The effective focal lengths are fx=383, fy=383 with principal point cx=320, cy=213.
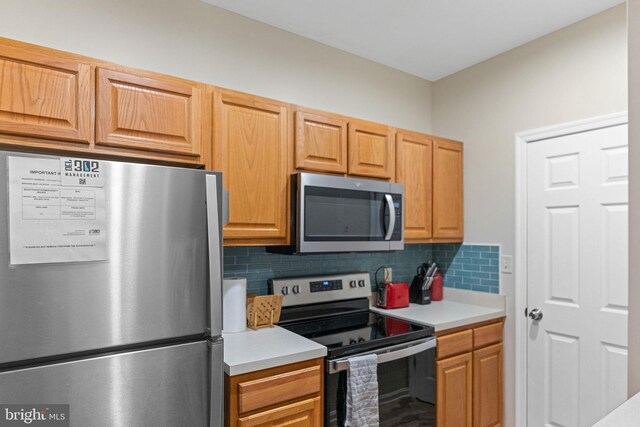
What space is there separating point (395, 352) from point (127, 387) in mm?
1224

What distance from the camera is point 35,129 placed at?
1.35 m

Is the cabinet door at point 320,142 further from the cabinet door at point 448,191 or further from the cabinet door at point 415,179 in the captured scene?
the cabinet door at point 448,191

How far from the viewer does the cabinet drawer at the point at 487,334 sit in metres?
2.38

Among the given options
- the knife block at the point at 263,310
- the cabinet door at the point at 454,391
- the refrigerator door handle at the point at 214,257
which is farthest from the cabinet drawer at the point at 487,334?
the refrigerator door handle at the point at 214,257

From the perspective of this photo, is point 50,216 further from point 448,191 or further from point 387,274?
point 448,191

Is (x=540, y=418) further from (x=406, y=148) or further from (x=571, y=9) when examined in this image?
(x=571, y=9)

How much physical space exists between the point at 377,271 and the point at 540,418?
1336mm

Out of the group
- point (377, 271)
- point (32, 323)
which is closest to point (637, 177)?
point (32, 323)

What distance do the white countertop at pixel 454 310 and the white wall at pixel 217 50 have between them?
4.46 ft

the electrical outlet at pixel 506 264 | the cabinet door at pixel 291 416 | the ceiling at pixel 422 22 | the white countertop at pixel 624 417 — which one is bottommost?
the cabinet door at pixel 291 416

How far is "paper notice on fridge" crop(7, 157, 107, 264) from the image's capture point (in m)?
1.06

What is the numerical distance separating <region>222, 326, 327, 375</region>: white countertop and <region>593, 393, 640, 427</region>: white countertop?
1146mm

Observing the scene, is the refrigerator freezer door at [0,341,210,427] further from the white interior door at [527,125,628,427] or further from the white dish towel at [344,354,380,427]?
the white interior door at [527,125,628,427]

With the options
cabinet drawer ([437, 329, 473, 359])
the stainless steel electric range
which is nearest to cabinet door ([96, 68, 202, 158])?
the stainless steel electric range
